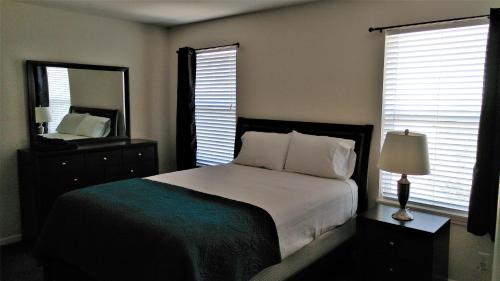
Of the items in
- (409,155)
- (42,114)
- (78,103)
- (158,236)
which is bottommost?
(158,236)

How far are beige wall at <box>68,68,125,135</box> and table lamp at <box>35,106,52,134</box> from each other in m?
0.30

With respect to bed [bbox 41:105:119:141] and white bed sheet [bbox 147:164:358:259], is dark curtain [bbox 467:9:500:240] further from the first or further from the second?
bed [bbox 41:105:119:141]

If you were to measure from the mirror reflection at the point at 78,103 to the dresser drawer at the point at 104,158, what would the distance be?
17.1 inches

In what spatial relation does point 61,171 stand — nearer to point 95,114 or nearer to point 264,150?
point 95,114

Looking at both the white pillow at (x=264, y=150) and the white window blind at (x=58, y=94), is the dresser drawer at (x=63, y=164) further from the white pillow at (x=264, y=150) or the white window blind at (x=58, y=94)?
the white pillow at (x=264, y=150)

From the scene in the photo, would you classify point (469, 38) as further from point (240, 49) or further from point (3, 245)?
point (3, 245)

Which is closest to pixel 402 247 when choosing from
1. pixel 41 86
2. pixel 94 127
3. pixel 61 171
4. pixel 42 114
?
pixel 61 171

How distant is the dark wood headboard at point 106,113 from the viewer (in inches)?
163

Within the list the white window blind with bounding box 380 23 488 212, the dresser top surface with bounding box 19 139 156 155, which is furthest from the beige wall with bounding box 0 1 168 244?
the white window blind with bounding box 380 23 488 212

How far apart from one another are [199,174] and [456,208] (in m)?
2.12

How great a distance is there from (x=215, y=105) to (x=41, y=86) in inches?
75.0

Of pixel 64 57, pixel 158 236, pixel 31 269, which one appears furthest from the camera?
pixel 64 57

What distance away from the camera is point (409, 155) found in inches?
101

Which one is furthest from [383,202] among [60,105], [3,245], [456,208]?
[3,245]
